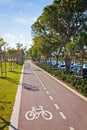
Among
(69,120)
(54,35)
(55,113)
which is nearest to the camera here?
(69,120)

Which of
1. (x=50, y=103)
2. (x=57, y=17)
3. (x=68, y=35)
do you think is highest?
(x=57, y=17)

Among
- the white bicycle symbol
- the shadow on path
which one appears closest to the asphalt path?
the white bicycle symbol

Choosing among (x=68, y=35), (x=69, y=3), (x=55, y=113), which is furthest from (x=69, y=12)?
(x=55, y=113)

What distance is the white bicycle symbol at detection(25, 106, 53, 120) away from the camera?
39.4ft

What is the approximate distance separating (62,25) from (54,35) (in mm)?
5404

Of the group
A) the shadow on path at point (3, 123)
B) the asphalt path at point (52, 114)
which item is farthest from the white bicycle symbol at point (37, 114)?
the shadow on path at point (3, 123)

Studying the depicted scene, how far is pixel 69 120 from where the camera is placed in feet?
37.7

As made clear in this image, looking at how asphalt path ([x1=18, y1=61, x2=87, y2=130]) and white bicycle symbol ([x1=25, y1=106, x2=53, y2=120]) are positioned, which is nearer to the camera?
asphalt path ([x1=18, y1=61, x2=87, y2=130])

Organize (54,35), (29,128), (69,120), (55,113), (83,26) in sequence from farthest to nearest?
(54,35) → (83,26) → (55,113) → (69,120) → (29,128)

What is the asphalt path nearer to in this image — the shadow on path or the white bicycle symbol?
the white bicycle symbol

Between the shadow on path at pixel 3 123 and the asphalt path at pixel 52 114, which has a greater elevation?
the shadow on path at pixel 3 123

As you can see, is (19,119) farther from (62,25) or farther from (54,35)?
(54,35)

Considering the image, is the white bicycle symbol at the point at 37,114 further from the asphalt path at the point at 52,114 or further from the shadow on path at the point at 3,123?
the shadow on path at the point at 3,123

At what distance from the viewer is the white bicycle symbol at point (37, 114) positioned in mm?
12016
